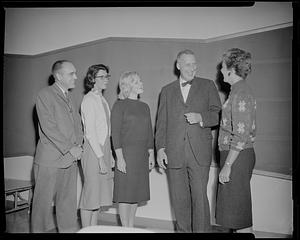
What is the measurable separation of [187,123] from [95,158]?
0.74 m

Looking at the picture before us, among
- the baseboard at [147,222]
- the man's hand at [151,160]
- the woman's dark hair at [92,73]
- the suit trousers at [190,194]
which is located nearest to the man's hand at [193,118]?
the suit trousers at [190,194]

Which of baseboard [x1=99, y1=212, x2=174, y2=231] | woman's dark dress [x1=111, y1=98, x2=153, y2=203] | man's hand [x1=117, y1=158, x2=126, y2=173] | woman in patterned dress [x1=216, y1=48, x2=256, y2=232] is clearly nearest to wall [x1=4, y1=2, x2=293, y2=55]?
woman in patterned dress [x1=216, y1=48, x2=256, y2=232]

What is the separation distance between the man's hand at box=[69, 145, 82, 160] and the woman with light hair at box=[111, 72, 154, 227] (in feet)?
0.86

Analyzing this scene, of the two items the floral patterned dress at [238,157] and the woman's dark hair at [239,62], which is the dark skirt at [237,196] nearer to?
the floral patterned dress at [238,157]

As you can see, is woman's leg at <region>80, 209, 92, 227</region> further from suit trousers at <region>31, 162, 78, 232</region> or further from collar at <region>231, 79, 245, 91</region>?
collar at <region>231, 79, 245, 91</region>

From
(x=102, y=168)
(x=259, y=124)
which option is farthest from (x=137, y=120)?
(x=259, y=124)

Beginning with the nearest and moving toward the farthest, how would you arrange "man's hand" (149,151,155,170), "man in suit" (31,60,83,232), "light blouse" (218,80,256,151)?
"light blouse" (218,80,256,151), "man in suit" (31,60,83,232), "man's hand" (149,151,155,170)

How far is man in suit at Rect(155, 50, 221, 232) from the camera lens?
2.63 meters

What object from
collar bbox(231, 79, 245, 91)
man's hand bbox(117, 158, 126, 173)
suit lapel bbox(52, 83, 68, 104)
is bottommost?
man's hand bbox(117, 158, 126, 173)

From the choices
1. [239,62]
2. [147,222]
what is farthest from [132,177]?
[239,62]

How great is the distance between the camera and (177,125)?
2.67m

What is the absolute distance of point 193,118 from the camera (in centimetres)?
264

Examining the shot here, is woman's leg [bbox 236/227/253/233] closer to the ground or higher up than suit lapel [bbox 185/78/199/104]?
closer to the ground
